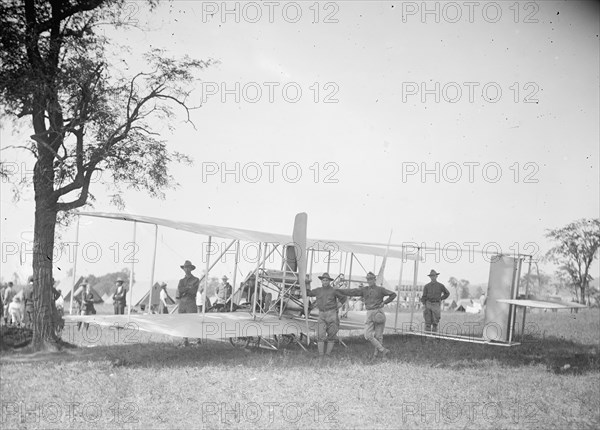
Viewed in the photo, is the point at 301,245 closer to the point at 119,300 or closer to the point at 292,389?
the point at 292,389

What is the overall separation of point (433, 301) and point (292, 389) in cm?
804

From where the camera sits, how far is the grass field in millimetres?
7277

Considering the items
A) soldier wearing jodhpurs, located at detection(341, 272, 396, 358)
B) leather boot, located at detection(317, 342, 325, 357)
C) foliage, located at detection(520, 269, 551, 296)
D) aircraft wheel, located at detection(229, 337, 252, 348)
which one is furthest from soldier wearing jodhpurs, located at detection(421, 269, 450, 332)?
aircraft wheel, located at detection(229, 337, 252, 348)

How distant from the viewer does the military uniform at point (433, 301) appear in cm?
1538

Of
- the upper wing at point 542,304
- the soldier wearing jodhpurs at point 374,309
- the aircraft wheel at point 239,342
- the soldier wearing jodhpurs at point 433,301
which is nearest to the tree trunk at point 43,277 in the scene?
the aircraft wheel at point 239,342

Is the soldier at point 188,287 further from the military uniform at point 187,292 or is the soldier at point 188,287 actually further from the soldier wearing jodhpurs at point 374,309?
the soldier wearing jodhpurs at point 374,309

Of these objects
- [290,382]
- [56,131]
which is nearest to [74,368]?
[290,382]

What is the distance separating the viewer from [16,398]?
332 inches

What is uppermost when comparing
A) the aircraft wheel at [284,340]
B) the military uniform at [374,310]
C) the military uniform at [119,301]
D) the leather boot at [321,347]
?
the military uniform at [374,310]

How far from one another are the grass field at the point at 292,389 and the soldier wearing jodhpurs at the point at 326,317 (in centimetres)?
36

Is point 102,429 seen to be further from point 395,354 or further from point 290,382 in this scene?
point 395,354

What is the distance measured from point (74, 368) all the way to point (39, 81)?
20.3ft

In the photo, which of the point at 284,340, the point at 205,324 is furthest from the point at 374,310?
the point at 205,324

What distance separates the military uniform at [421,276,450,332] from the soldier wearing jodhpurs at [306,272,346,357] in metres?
4.30
